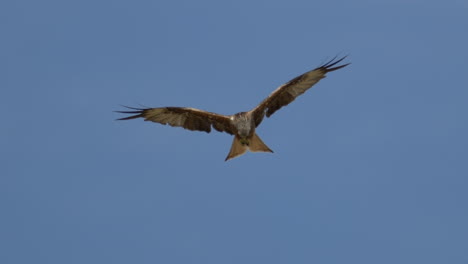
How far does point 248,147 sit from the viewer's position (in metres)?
22.7

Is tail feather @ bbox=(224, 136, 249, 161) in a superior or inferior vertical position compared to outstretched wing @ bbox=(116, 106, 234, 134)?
inferior

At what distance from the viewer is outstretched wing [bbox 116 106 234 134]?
76.0 ft

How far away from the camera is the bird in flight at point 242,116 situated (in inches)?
891

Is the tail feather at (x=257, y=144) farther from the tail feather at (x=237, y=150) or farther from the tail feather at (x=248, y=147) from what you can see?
the tail feather at (x=237, y=150)

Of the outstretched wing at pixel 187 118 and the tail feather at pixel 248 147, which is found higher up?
the outstretched wing at pixel 187 118

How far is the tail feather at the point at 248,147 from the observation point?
74.2ft

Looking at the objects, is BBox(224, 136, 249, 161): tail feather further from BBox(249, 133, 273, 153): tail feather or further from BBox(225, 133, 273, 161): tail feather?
BBox(249, 133, 273, 153): tail feather

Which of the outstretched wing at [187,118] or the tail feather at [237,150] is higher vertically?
the outstretched wing at [187,118]

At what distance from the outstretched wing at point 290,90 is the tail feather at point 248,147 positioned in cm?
41

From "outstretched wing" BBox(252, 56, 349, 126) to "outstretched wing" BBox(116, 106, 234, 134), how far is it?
0.84m

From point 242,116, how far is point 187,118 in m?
1.46

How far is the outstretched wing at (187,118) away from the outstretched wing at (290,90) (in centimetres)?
84

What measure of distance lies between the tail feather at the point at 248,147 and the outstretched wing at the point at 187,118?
48 centimetres

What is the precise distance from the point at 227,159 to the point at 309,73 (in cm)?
268
